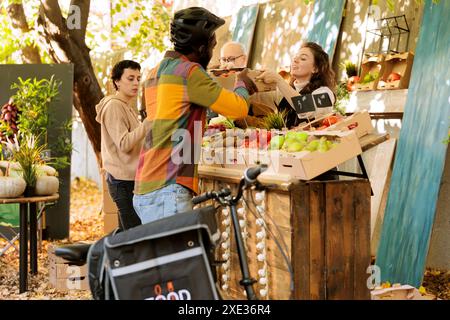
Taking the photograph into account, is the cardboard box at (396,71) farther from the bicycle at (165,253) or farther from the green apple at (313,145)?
the bicycle at (165,253)

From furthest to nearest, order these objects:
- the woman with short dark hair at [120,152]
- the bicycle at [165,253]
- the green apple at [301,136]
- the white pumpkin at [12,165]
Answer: the white pumpkin at [12,165] < the woman with short dark hair at [120,152] < the green apple at [301,136] < the bicycle at [165,253]

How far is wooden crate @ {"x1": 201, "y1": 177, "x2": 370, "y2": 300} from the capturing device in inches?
132

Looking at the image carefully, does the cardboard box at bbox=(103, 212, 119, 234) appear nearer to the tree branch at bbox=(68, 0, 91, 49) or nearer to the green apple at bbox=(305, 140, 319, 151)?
the tree branch at bbox=(68, 0, 91, 49)

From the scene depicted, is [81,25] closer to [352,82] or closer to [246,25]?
[246,25]

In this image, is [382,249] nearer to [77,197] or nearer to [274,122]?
[274,122]

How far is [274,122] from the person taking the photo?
4055 millimetres

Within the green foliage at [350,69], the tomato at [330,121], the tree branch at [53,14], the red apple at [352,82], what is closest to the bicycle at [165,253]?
the tomato at [330,121]

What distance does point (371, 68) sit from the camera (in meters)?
6.20

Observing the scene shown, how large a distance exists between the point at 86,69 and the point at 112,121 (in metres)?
3.44

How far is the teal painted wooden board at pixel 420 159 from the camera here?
500 centimetres

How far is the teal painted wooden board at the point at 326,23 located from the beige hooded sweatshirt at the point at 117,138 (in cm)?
268

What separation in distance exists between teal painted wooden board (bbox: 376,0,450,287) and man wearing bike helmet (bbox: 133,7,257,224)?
235cm


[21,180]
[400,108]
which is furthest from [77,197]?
[400,108]

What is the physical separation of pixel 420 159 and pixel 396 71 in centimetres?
97
